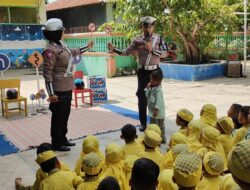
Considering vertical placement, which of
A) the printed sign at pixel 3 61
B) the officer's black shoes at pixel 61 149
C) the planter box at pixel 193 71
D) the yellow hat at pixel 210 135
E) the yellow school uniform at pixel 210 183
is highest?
the printed sign at pixel 3 61

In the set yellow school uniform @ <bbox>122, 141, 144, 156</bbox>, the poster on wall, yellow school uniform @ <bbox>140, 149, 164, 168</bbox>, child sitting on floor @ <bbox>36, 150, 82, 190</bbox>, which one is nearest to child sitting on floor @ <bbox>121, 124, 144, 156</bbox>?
yellow school uniform @ <bbox>122, 141, 144, 156</bbox>

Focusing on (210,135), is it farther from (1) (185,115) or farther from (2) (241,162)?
(2) (241,162)

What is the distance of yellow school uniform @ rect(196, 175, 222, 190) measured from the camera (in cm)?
254

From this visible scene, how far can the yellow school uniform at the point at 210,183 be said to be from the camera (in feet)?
8.33

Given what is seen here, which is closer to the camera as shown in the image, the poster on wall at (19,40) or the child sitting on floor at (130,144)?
the child sitting on floor at (130,144)

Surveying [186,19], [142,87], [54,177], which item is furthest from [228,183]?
[186,19]

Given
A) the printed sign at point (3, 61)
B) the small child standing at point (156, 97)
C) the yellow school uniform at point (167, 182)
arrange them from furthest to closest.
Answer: the printed sign at point (3, 61)
the small child standing at point (156, 97)
the yellow school uniform at point (167, 182)

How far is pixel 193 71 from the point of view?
38.0 feet

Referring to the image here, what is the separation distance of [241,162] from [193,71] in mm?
10419

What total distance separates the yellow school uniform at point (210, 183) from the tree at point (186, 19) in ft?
29.1

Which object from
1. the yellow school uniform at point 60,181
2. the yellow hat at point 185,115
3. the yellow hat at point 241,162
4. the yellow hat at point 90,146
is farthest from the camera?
the yellow hat at point 185,115

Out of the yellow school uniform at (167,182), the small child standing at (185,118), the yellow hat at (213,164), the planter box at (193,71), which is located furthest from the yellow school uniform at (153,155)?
the planter box at (193,71)

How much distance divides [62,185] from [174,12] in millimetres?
9051

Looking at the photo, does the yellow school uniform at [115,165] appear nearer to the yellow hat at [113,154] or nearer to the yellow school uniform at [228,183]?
the yellow hat at [113,154]
